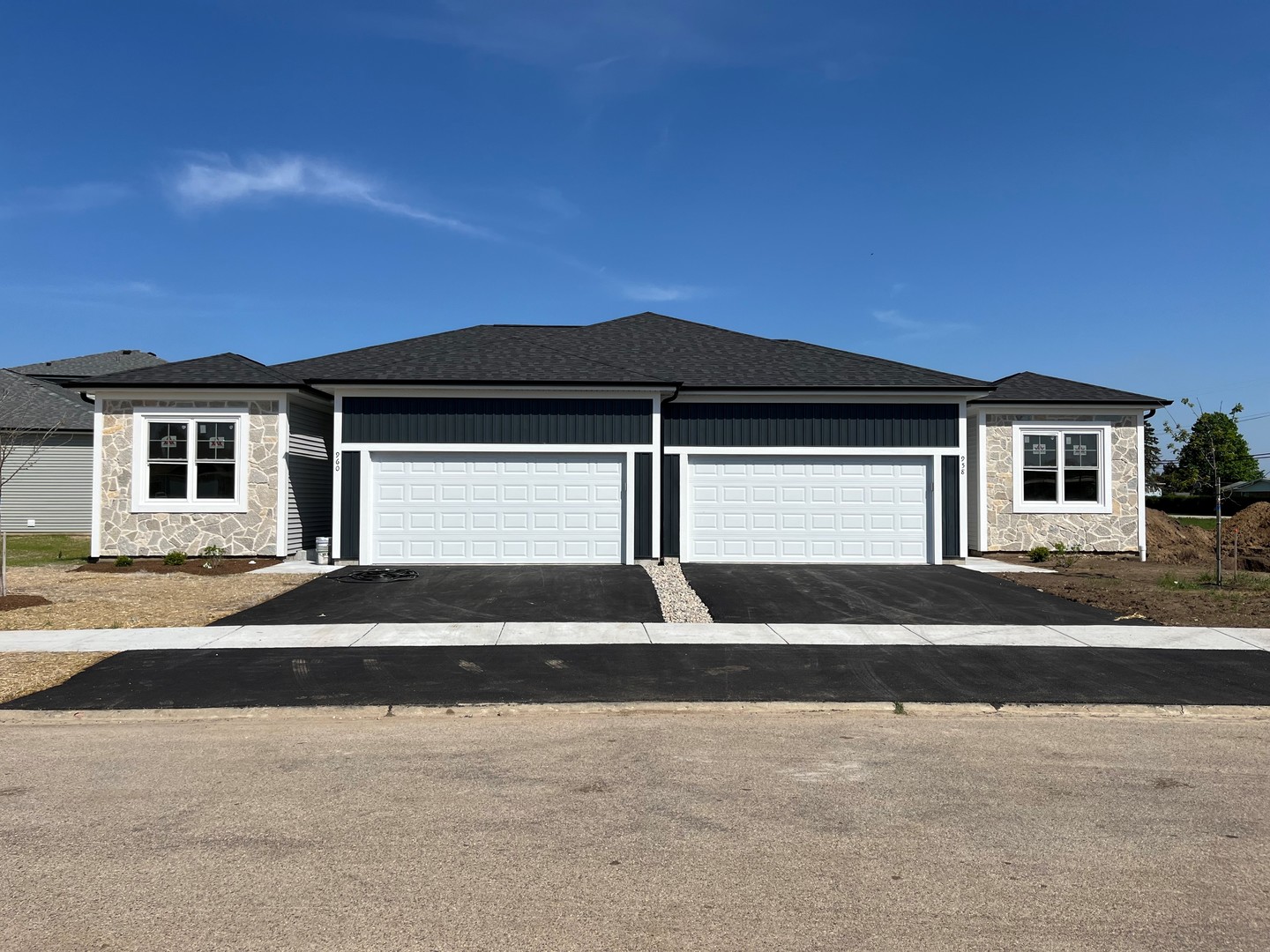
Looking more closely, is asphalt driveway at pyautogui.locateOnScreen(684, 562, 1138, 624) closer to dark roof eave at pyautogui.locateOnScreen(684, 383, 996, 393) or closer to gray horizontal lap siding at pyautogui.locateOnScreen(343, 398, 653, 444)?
dark roof eave at pyautogui.locateOnScreen(684, 383, 996, 393)

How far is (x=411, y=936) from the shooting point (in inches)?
137

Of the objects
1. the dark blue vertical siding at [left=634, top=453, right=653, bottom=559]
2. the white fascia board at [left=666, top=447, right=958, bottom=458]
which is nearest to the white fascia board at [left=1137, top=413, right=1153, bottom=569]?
the white fascia board at [left=666, top=447, right=958, bottom=458]

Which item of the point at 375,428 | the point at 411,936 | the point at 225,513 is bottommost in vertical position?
the point at 411,936

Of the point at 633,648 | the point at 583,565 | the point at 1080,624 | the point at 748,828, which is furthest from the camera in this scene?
the point at 583,565

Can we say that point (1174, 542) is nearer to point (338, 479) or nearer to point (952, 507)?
point (952, 507)

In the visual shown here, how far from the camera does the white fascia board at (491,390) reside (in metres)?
17.1

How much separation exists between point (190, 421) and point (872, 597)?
46.7 feet

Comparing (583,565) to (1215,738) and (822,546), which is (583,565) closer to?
(822,546)

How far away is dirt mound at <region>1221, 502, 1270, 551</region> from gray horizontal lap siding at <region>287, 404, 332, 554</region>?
80.0 ft

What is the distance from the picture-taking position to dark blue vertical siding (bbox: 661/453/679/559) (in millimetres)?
17672

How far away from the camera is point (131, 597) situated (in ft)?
42.8

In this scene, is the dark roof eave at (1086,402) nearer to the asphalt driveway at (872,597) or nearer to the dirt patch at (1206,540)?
the dirt patch at (1206,540)

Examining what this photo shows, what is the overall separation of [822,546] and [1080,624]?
22.6 ft

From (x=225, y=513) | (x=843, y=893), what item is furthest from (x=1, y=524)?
(x=843, y=893)
